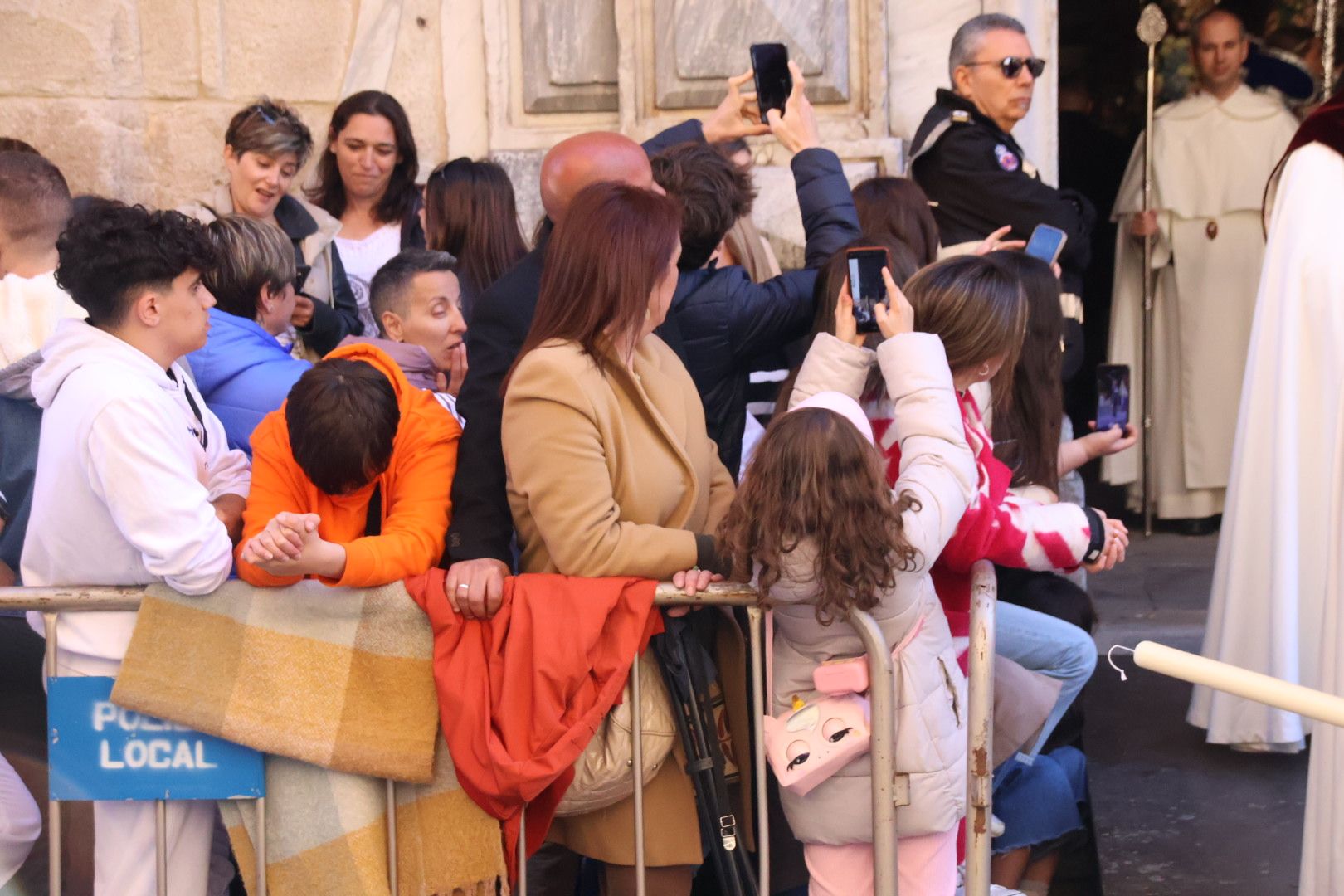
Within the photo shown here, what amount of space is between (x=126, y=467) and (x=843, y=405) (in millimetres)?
1419

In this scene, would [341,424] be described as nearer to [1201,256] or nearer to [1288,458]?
[1288,458]

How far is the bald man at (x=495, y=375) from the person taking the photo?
126 inches

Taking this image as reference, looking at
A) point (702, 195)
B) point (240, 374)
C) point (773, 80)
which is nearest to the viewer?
point (702, 195)

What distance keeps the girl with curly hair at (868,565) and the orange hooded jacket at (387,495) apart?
24.5 inches

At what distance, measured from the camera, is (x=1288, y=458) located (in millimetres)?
4547

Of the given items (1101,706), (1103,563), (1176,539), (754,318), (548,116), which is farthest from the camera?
(1176,539)

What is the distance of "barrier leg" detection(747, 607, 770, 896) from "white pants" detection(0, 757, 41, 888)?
1633 mm

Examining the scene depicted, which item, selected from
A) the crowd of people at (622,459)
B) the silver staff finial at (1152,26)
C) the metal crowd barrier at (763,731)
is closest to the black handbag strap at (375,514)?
the crowd of people at (622,459)

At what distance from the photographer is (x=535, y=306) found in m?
3.38

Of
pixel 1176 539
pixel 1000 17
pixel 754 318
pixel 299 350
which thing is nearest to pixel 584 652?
pixel 754 318

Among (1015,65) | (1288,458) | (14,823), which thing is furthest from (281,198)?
(1288,458)

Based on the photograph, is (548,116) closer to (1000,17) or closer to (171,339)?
(1000,17)

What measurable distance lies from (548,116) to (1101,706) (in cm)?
300

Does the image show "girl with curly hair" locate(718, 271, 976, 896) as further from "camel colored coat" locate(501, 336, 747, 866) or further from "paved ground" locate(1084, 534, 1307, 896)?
"paved ground" locate(1084, 534, 1307, 896)
